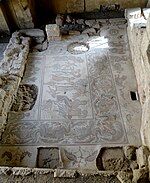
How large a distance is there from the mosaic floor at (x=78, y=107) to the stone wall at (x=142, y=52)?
0.34 metres

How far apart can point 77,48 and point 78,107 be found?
71.9 inches

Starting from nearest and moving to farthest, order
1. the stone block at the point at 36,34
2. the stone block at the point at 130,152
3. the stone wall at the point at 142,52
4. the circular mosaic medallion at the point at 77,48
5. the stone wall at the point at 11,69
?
the stone wall at the point at 142,52
the stone block at the point at 130,152
the stone wall at the point at 11,69
the circular mosaic medallion at the point at 77,48
the stone block at the point at 36,34

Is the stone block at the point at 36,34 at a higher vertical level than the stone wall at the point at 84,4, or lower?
lower

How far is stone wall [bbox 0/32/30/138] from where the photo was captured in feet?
14.7

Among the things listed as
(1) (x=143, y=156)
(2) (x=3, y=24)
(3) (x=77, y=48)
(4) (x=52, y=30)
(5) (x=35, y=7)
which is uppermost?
(5) (x=35, y=7)

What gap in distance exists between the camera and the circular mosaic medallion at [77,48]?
5.82 m

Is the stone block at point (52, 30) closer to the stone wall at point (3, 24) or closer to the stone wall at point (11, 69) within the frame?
the stone wall at point (11, 69)

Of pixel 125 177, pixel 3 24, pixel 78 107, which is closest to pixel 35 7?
pixel 3 24

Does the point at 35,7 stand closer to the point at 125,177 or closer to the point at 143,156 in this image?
the point at 143,156

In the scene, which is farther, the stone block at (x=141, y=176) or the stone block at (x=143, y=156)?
the stone block at (x=143, y=156)

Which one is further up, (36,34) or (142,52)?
(36,34)

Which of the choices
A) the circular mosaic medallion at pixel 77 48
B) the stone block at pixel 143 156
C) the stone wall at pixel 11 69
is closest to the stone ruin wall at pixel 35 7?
the stone wall at pixel 11 69

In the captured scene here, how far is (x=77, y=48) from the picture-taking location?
19.4ft

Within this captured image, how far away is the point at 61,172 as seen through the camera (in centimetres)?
314
